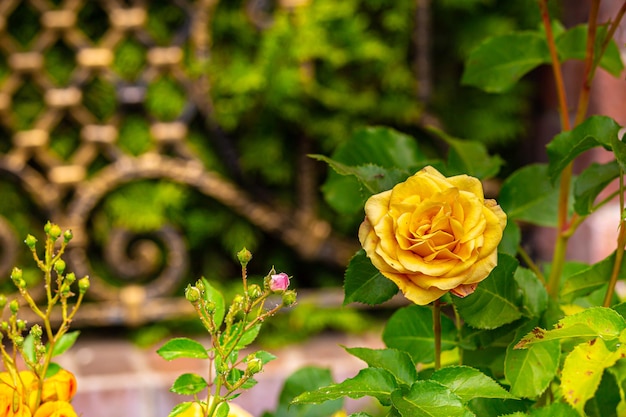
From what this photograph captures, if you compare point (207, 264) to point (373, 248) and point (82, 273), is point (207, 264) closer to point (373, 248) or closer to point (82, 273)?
point (82, 273)

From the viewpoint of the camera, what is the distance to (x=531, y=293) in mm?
492

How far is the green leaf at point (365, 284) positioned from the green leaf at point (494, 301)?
0.15ft

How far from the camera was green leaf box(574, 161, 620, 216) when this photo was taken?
20.7 inches

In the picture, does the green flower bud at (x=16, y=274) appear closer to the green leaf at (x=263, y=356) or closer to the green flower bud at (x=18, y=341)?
the green flower bud at (x=18, y=341)

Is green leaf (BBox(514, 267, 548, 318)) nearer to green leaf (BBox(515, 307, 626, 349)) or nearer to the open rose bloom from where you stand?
green leaf (BBox(515, 307, 626, 349))

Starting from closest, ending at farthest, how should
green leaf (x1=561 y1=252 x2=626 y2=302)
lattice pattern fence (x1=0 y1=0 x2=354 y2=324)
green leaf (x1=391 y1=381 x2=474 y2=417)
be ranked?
green leaf (x1=391 y1=381 x2=474 y2=417) → green leaf (x1=561 y1=252 x2=626 y2=302) → lattice pattern fence (x1=0 y1=0 x2=354 y2=324)

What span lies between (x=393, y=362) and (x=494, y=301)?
73mm

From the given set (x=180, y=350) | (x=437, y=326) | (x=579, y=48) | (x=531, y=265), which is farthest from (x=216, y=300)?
(x=579, y=48)

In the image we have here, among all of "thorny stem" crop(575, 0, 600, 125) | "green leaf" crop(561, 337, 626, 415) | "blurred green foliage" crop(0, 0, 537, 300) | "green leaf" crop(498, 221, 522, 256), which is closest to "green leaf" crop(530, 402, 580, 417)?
"green leaf" crop(561, 337, 626, 415)

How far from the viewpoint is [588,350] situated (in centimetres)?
44

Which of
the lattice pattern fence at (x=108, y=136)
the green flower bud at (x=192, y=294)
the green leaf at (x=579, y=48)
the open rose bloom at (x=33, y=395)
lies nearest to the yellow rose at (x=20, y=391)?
the open rose bloom at (x=33, y=395)

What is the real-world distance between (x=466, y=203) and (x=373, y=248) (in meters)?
0.06

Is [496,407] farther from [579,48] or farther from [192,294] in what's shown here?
[579,48]

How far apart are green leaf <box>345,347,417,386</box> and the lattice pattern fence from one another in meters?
1.50
